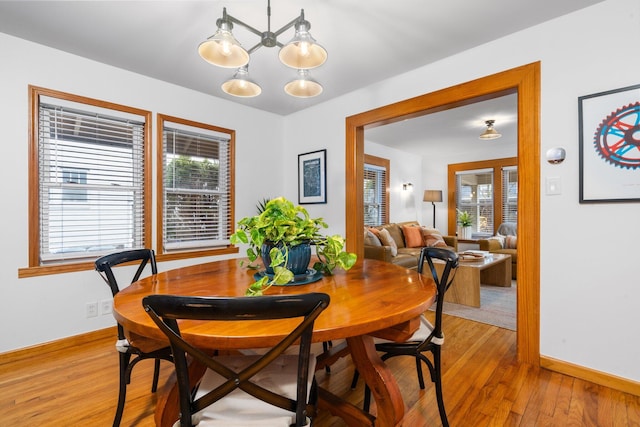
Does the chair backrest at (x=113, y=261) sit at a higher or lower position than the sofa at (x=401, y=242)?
higher

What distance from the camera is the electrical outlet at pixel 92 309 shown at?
8.28 feet

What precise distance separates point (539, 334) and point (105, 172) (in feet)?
12.3

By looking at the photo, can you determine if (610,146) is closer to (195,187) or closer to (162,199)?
(195,187)

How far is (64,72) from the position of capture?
95.5 inches

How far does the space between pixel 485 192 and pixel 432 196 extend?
112 centimetres

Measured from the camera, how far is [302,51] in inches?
61.6

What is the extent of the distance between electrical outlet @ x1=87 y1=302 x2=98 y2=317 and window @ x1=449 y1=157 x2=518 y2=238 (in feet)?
21.4

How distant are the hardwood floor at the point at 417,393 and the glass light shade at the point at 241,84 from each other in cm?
200

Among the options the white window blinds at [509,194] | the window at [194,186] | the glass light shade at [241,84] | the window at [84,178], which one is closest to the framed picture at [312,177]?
the window at [194,186]

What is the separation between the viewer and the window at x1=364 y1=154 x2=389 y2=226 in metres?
5.76

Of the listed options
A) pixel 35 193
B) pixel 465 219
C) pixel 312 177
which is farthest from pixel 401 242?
pixel 35 193

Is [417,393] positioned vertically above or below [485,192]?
below

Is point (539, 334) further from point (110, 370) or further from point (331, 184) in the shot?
point (110, 370)

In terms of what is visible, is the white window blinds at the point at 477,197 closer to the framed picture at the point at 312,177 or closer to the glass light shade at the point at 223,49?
the framed picture at the point at 312,177
